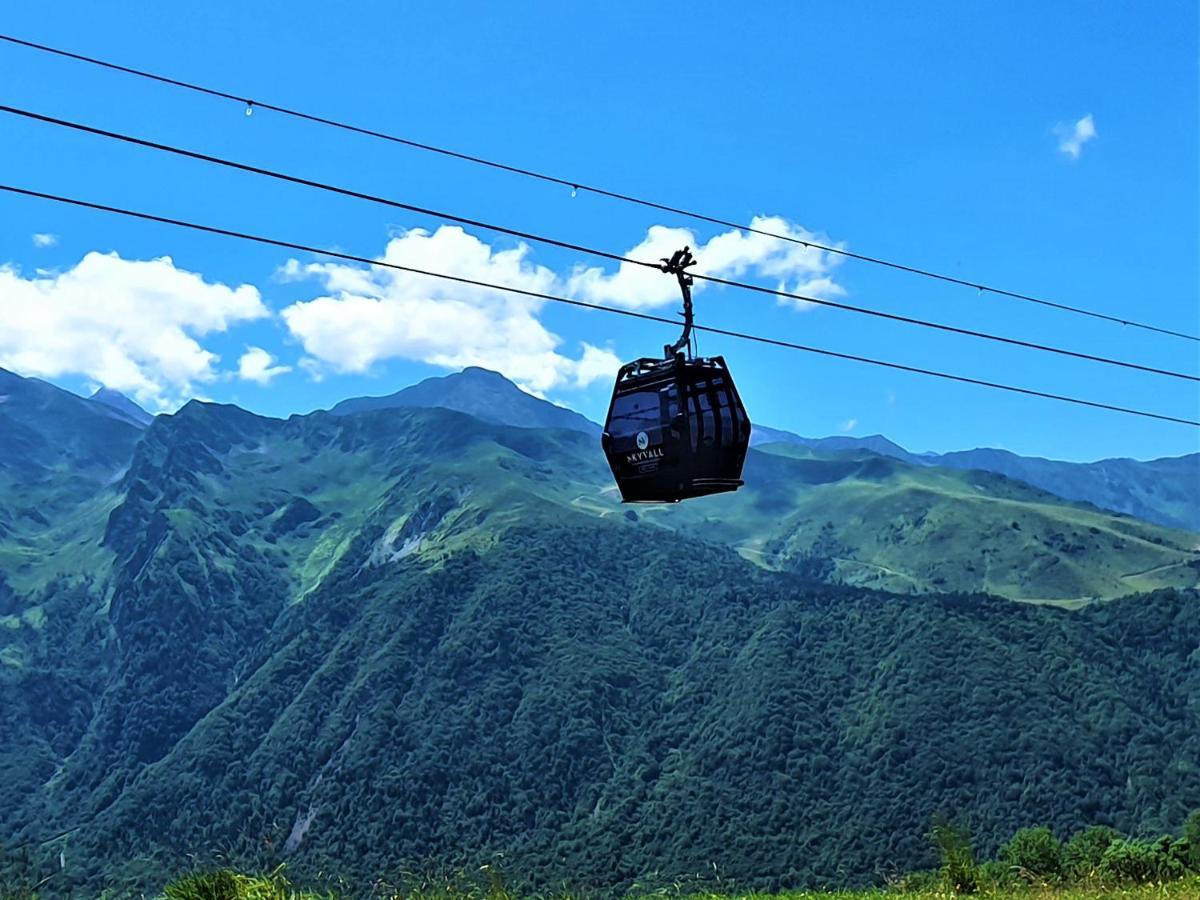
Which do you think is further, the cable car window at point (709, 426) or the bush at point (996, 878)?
the cable car window at point (709, 426)

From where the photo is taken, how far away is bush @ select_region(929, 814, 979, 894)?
1388 centimetres

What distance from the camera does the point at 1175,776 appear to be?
18850cm

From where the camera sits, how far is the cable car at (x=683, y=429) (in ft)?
60.5

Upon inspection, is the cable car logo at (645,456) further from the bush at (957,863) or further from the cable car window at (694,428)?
the bush at (957,863)

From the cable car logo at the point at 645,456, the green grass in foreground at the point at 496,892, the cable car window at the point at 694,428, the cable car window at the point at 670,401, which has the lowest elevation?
the green grass in foreground at the point at 496,892

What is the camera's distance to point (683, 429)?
60.4ft

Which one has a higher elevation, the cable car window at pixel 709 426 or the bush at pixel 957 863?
the cable car window at pixel 709 426

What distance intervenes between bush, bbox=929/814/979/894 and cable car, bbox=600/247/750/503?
626cm

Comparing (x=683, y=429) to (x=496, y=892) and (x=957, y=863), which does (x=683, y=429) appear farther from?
(x=496, y=892)

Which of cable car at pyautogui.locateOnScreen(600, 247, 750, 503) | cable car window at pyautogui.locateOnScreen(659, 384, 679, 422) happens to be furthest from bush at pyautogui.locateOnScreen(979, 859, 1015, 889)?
cable car window at pyautogui.locateOnScreen(659, 384, 679, 422)

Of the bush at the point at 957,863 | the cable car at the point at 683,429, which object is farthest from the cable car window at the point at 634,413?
the bush at the point at 957,863

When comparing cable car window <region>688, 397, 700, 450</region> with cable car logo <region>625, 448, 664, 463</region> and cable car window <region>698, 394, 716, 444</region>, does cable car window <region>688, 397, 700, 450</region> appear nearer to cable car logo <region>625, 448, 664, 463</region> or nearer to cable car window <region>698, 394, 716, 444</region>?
cable car window <region>698, 394, 716, 444</region>

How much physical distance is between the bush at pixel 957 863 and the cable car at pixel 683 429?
20.5ft

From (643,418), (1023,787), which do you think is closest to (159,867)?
(1023,787)
